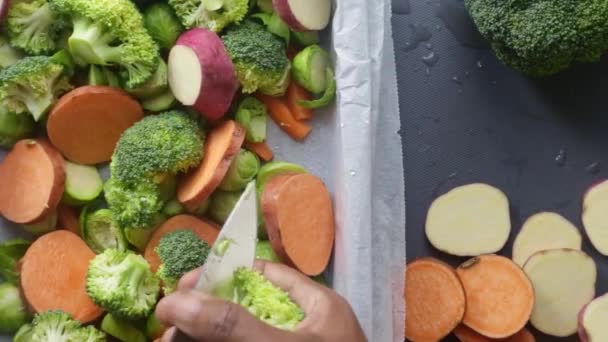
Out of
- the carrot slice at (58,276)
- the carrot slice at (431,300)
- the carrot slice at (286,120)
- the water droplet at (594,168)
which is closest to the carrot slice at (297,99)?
the carrot slice at (286,120)

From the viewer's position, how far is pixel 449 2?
4.88 feet

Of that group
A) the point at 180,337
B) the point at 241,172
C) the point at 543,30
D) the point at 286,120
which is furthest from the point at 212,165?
the point at 543,30

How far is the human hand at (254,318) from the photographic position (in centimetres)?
87

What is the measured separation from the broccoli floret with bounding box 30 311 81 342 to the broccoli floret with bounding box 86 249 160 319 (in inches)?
2.2

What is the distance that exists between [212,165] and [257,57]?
190 mm

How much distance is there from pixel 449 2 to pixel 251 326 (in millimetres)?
843

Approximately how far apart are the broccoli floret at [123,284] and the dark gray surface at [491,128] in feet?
1.57

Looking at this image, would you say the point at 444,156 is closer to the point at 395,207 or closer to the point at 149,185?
the point at 395,207

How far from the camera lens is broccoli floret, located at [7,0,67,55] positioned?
4.31 ft

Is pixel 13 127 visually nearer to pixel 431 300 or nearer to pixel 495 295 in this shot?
pixel 431 300

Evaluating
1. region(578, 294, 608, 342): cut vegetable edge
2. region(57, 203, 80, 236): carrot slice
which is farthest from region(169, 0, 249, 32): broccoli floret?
region(578, 294, 608, 342): cut vegetable edge

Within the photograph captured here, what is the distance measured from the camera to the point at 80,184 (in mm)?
1342

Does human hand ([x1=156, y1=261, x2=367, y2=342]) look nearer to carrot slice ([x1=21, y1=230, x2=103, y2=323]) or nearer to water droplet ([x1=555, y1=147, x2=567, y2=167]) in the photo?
carrot slice ([x1=21, y1=230, x2=103, y2=323])

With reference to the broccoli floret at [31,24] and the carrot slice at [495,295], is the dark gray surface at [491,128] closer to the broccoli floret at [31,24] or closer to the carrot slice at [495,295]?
the carrot slice at [495,295]
